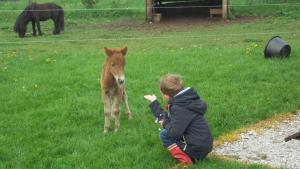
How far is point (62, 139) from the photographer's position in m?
7.46

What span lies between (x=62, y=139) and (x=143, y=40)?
35.6 ft

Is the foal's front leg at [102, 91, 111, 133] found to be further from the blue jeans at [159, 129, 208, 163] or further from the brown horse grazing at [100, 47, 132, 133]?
the blue jeans at [159, 129, 208, 163]

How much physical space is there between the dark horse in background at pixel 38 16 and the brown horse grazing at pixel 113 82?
14609 millimetres

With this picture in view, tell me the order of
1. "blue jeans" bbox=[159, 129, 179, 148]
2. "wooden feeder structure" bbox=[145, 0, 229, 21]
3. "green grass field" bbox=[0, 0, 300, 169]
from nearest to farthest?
"blue jeans" bbox=[159, 129, 179, 148] < "green grass field" bbox=[0, 0, 300, 169] < "wooden feeder structure" bbox=[145, 0, 229, 21]

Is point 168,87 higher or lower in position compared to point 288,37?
higher

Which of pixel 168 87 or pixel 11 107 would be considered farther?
pixel 11 107

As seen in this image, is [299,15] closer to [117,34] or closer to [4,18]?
[117,34]

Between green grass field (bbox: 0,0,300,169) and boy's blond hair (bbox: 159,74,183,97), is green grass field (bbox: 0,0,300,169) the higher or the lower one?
the lower one

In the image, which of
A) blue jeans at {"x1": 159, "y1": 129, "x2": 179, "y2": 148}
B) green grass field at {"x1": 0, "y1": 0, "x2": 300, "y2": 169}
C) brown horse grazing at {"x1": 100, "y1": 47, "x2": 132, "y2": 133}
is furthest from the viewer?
brown horse grazing at {"x1": 100, "y1": 47, "x2": 132, "y2": 133}

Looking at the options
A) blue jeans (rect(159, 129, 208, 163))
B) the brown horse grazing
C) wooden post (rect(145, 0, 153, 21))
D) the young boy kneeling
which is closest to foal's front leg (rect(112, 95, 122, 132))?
the brown horse grazing

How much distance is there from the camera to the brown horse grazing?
7.24m

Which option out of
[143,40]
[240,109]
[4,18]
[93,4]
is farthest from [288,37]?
[4,18]

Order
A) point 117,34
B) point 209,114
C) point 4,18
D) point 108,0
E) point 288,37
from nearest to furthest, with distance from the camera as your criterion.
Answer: point 209,114 → point 288,37 → point 117,34 → point 4,18 → point 108,0

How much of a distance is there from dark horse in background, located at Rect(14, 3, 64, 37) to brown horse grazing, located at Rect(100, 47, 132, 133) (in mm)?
14609
